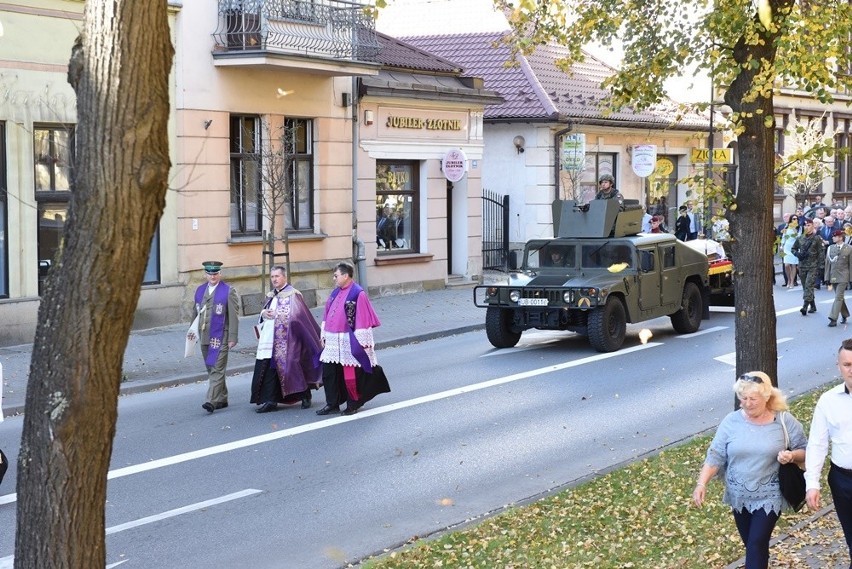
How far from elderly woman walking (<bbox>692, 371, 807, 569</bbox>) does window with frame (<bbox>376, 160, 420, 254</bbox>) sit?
20030 mm

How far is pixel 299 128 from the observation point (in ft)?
79.4

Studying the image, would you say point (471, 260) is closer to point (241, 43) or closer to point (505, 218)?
point (505, 218)

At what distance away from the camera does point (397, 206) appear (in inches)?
1072

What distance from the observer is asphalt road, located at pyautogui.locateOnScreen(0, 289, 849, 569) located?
8.84 metres

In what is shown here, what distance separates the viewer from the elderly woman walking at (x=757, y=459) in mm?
6703

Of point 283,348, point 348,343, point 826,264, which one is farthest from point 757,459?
point 826,264

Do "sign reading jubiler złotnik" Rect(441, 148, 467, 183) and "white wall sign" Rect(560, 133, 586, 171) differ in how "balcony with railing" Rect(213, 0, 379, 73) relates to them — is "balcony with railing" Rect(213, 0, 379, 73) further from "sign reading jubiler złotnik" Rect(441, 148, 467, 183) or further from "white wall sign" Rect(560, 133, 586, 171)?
"white wall sign" Rect(560, 133, 586, 171)

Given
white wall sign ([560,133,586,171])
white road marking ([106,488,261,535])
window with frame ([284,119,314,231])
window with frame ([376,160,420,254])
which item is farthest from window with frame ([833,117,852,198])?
white road marking ([106,488,261,535])

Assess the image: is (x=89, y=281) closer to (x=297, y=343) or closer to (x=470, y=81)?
(x=297, y=343)

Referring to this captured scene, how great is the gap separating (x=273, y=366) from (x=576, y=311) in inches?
243

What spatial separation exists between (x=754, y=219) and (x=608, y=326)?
786 cm

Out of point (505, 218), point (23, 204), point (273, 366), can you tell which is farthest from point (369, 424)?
point (505, 218)

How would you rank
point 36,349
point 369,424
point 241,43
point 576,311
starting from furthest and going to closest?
point 241,43 → point 576,311 → point 369,424 → point 36,349

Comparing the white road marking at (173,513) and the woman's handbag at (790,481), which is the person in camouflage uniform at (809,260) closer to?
the white road marking at (173,513)
